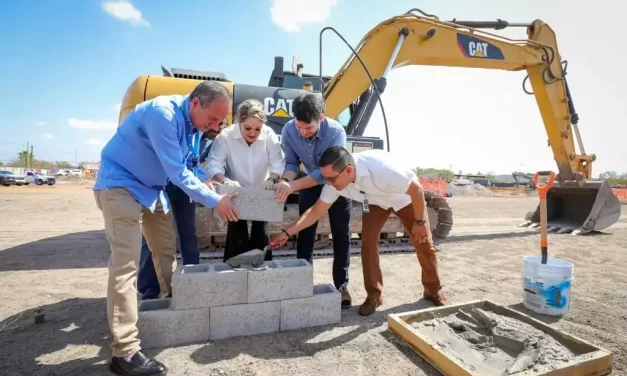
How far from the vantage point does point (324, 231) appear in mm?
5742

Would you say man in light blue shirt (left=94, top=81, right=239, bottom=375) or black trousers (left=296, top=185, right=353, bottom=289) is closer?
man in light blue shirt (left=94, top=81, right=239, bottom=375)

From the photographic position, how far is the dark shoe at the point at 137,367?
2.16 meters

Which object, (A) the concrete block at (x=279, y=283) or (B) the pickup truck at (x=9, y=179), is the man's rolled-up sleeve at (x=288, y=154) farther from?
(B) the pickup truck at (x=9, y=179)

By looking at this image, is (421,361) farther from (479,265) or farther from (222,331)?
(479,265)

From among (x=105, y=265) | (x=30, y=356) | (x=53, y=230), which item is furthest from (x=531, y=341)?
(x=53, y=230)

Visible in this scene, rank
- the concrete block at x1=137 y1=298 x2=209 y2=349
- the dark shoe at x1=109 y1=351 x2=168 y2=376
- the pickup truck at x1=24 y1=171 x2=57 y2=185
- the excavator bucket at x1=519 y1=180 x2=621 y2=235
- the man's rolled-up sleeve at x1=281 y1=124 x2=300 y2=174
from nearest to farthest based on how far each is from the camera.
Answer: the dark shoe at x1=109 y1=351 x2=168 y2=376 → the concrete block at x1=137 y1=298 x2=209 y2=349 → the man's rolled-up sleeve at x1=281 y1=124 x2=300 y2=174 → the excavator bucket at x1=519 y1=180 x2=621 y2=235 → the pickup truck at x1=24 y1=171 x2=57 y2=185

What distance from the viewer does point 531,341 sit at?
249cm

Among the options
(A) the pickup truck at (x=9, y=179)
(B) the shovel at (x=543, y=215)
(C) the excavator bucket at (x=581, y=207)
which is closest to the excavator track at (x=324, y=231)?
(B) the shovel at (x=543, y=215)

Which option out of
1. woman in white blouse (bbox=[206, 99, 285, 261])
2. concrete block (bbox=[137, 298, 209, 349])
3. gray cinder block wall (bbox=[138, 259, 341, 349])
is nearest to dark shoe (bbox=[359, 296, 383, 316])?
gray cinder block wall (bbox=[138, 259, 341, 349])

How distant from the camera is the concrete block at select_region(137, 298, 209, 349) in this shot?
254 cm

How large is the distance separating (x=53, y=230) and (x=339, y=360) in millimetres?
7681

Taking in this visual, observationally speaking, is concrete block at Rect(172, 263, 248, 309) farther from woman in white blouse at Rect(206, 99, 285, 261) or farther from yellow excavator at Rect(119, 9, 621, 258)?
yellow excavator at Rect(119, 9, 621, 258)

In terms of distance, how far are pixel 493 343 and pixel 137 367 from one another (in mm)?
2528

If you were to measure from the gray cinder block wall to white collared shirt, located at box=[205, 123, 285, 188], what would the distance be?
873mm
